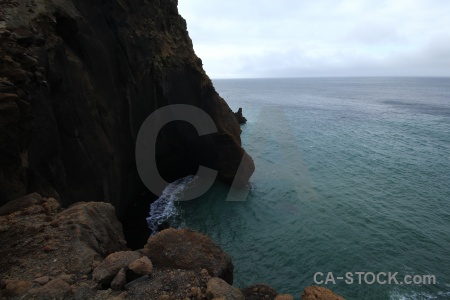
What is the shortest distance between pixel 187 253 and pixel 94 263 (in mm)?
3153

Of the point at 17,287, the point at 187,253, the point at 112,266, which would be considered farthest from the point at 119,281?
the point at 17,287

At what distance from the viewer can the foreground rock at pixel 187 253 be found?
34.6 feet

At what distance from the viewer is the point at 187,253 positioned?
428 inches

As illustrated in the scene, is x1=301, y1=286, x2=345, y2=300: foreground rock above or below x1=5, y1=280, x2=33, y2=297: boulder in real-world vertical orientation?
below

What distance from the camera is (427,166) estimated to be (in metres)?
37.2

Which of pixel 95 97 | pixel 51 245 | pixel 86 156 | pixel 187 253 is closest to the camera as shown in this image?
pixel 51 245

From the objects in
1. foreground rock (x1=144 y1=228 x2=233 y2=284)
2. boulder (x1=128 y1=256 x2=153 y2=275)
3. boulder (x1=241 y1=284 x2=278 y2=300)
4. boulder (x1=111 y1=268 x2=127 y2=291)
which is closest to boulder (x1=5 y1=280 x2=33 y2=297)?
boulder (x1=111 y1=268 x2=127 y2=291)

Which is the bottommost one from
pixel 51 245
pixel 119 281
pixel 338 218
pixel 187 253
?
pixel 338 218

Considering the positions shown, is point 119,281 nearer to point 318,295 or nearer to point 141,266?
point 141,266

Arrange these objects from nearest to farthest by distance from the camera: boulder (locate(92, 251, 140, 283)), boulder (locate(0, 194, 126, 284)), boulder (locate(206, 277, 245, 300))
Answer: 1. boulder (locate(206, 277, 245, 300))
2. boulder (locate(92, 251, 140, 283))
3. boulder (locate(0, 194, 126, 284))

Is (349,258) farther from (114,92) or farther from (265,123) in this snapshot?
(265,123)

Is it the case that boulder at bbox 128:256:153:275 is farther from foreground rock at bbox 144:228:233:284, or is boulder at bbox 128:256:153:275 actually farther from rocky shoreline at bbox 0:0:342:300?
foreground rock at bbox 144:228:233:284

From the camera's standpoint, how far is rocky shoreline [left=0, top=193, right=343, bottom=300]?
8875 millimetres

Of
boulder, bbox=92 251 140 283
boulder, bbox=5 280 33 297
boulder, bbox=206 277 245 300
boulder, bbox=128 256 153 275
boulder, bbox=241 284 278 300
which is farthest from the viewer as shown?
boulder, bbox=241 284 278 300
